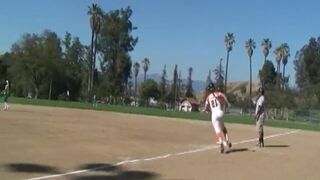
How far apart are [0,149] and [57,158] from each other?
1.55 meters

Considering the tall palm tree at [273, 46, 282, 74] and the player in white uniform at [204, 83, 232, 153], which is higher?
the tall palm tree at [273, 46, 282, 74]

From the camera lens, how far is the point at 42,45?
351 ft

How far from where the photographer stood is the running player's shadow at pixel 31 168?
11.4 metres

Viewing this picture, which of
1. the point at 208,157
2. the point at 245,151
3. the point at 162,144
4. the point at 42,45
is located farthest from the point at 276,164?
the point at 42,45

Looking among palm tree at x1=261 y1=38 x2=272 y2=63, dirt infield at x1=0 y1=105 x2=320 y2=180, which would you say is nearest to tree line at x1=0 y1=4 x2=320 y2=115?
palm tree at x1=261 y1=38 x2=272 y2=63

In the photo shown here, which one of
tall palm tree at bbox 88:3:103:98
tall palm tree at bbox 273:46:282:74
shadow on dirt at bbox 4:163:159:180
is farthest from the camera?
tall palm tree at bbox 273:46:282:74

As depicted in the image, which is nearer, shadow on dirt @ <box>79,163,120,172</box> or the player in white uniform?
shadow on dirt @ <box>79,163,120,172</box>

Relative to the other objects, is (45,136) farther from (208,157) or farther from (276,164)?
(276,164)

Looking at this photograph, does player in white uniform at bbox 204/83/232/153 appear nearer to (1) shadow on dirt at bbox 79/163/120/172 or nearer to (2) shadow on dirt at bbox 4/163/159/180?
(1) shadow on dirt at bbox 79/163/120/172

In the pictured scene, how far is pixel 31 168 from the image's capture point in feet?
38.4

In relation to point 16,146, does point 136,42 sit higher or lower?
higher

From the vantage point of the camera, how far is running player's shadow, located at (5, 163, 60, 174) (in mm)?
11422

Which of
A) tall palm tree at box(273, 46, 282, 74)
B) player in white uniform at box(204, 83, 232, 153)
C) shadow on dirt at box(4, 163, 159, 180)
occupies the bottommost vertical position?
shadow on dirt at box(4, 163, 159, 180)

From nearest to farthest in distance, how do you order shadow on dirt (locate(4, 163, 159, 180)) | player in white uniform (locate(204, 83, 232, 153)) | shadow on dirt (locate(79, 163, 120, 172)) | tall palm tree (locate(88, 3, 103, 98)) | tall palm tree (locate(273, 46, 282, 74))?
shadow on dirt (locate(4, 163, 159, 180)), shadow on dirt (locate(79, 163, 120, 172)), player in white uniform (locate(204, 83, 232, 153)), tall palm tree (locate(88, 3, 103, 98)), tall palm tree (locate(273, 46, 282, 74))
